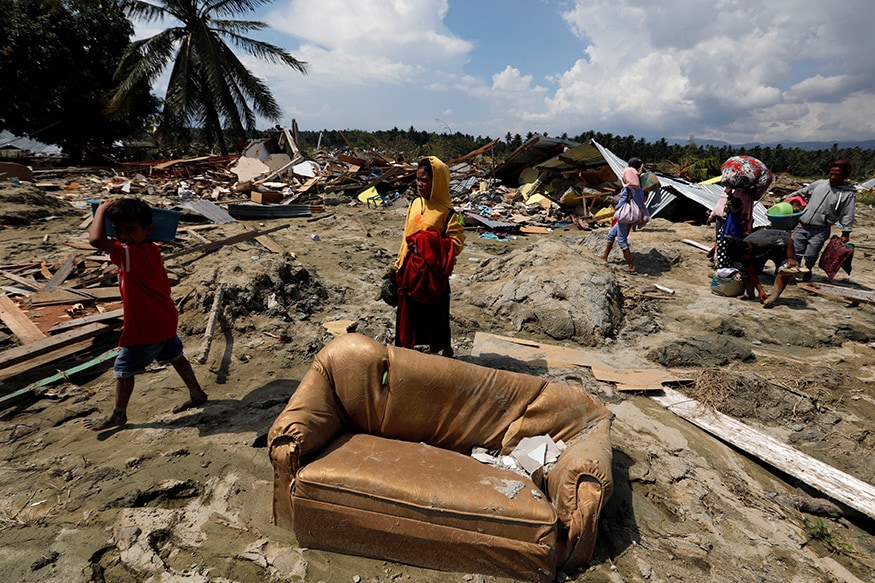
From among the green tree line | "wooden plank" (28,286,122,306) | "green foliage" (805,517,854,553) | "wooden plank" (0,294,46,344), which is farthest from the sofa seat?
the green tree line

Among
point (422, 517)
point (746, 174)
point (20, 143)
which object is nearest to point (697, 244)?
point (746, 174)

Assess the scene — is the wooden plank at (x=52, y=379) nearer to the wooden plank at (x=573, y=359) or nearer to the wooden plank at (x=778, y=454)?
the wooden plank at (x=573, y=359)

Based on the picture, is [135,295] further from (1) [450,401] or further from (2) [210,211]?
(2) [210,211]

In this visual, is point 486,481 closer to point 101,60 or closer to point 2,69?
point 2,69

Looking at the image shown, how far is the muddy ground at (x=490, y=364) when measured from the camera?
199cm

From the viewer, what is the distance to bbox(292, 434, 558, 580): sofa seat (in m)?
1.90

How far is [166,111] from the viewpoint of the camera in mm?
14734

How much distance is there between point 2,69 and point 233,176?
938 cm

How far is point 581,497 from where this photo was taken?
1966mm

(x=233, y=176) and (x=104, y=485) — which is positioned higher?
(x=233, y=176)

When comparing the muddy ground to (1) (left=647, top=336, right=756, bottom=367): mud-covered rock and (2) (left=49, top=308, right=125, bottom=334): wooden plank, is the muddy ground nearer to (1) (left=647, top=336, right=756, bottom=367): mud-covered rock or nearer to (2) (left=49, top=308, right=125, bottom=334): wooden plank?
(1) (left=647, top=336, right=756, bottom=367): mud-covered rock

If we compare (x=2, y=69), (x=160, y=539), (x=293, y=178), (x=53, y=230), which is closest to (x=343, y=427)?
(x=160, y=539)

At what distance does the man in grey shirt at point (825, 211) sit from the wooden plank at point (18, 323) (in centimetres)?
944

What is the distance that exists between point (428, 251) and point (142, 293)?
1920mm
